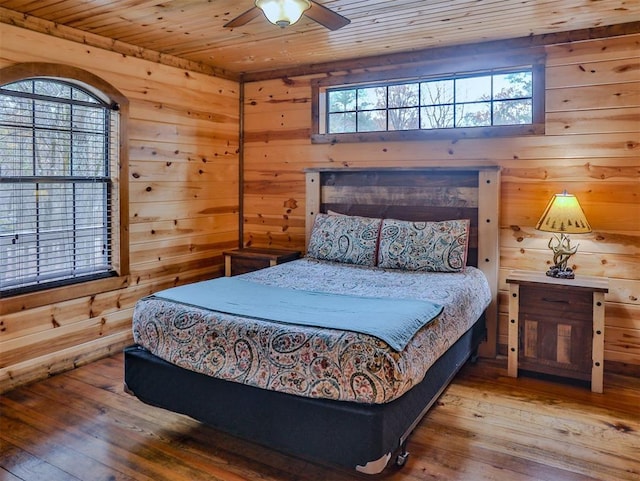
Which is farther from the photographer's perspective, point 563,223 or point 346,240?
point 346,240

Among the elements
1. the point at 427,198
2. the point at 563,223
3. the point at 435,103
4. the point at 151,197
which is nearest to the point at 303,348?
the point at 563,223

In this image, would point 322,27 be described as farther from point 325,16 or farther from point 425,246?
point 425,246

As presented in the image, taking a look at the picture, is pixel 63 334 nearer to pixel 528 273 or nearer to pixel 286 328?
pixel 286 328

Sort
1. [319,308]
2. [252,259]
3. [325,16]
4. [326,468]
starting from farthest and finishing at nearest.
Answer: [252,259], [325,16], [319,308], [326,468]

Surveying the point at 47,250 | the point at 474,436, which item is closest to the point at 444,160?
the point at 474,436

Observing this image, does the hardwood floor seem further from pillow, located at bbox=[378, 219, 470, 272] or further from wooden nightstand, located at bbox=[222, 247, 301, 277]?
wooden nightstand, located at bbox=[222, 247, 301, 277]

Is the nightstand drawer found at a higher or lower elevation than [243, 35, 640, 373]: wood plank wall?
lower

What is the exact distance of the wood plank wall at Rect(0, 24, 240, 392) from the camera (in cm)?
322

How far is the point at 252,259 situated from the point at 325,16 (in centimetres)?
217

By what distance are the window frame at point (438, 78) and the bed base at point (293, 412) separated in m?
1.88

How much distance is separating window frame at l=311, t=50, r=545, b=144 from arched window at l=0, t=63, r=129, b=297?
1712mm

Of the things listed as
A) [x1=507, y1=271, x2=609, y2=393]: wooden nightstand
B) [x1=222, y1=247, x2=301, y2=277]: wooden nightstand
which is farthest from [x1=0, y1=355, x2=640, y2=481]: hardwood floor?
[x1=222, y1=247, x2=301, y2=277]: wooden nightstand

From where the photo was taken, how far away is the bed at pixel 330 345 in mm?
2010

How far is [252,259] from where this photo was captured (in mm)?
4227
